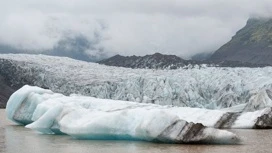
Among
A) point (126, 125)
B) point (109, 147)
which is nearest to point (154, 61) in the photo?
point (126, 125)

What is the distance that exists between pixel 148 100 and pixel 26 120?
31469 millimetres

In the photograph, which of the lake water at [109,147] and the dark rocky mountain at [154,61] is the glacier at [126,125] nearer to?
the lake water at [109,147]

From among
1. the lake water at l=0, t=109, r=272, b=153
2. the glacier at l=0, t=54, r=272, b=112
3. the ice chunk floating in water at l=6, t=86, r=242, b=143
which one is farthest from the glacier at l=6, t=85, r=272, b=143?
the glacier at l=0, t=54, r=272, b=112

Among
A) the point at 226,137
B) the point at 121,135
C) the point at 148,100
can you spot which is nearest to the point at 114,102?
the point at 121,135

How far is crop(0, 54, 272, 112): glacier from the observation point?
5766 cm

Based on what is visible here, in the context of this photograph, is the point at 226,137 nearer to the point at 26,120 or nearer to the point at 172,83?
the point at 26,120

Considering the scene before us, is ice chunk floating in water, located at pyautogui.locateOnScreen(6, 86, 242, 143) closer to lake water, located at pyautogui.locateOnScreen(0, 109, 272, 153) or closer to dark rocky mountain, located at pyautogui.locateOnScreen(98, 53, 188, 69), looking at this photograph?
lake water, located at pyautogui.locateOnScreen(0, 109, 272, 153)

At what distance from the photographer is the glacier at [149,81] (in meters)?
57.7

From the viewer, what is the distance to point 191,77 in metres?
65.4

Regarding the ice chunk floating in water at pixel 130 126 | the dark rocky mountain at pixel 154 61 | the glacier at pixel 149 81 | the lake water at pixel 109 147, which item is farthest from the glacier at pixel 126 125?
the dark rocky mountain at pixel 154 61

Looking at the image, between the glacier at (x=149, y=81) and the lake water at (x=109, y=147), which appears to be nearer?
the lake water at (x=109, y=147)

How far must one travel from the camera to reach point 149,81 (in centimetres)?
6800

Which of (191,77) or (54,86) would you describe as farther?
(54,86)

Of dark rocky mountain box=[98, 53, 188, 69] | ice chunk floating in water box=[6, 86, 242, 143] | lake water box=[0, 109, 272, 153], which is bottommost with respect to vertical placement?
lake water box=[0, 109, 272, 153]
